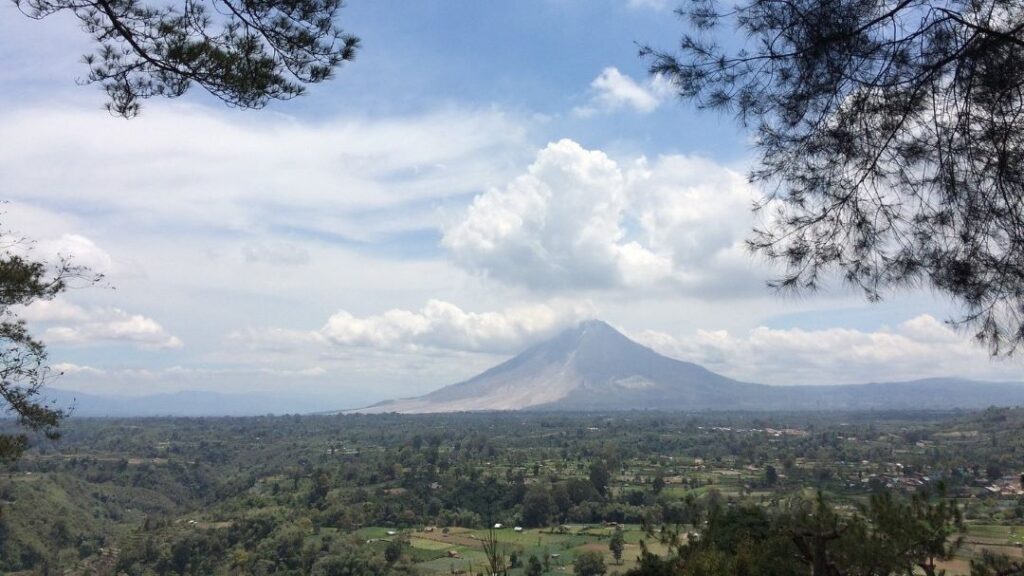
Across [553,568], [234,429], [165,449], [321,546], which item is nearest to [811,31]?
[553,568]

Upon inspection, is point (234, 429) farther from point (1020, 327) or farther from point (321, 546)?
point (1020, 327)

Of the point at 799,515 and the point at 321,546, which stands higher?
the point at 799,515

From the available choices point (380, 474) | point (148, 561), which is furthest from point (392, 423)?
point (148, 561)

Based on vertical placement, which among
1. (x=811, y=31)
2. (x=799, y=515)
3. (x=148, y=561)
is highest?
(x=811, y=31)

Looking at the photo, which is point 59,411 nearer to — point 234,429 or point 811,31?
point 811,31

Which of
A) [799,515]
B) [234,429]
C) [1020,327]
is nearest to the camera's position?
[1020,327]

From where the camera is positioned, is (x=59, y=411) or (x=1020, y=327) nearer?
(x=1020, y=327)

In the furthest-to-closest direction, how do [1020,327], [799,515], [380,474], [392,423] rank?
[392,423]
[380,474]
[799,515]
[1020,327]
